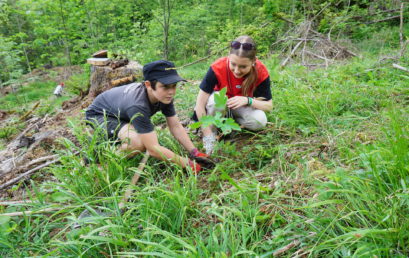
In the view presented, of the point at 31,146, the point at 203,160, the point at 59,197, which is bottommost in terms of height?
the point at 31,146

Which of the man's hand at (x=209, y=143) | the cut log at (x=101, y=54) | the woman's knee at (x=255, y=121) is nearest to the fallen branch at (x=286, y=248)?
the man's hand at (x=209, y=143)

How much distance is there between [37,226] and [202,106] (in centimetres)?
168

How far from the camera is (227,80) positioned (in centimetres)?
254

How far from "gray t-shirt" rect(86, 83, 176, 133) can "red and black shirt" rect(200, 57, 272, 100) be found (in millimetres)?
476

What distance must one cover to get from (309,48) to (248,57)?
12.7 feet

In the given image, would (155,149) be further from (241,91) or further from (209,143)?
(241,91)

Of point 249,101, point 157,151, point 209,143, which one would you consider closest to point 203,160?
point 209,143

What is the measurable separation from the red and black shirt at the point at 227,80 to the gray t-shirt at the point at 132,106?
0.48 m

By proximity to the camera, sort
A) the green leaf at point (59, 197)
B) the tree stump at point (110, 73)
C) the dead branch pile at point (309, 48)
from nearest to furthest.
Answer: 1. the green leaf at point (59, 197)
2. the tree stump at point (110, 73)
3. the dead branch pile at point (309, 48)

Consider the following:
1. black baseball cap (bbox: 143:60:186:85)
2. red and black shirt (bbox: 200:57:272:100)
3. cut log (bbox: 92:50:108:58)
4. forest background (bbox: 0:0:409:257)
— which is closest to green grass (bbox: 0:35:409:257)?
forest background (bbox: 0:0:409:257)

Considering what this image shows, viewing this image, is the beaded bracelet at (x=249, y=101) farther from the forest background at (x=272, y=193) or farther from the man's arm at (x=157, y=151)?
the man's arm at (x=157, y=151)

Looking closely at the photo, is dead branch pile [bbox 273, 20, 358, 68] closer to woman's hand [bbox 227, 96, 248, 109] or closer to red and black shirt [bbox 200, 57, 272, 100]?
red and black shirt [bbox 200, 57, 272, 100]

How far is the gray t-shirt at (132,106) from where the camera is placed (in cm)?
208

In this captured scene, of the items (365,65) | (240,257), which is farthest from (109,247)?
(365,65)
